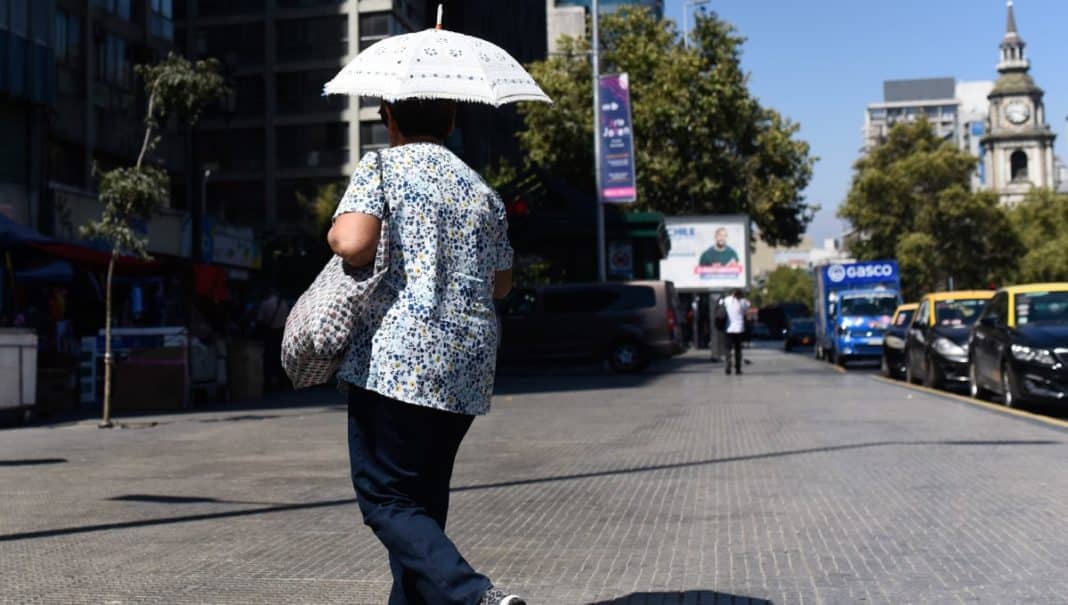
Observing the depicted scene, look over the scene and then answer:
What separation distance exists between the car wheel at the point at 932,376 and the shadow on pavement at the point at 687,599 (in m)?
16.2

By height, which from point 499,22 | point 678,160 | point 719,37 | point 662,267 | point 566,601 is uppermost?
point 499,22

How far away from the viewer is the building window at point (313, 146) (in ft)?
192

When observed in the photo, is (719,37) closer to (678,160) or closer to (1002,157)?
(678,160)

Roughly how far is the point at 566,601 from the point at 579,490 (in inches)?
134

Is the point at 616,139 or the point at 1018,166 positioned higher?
the point at 1018,166

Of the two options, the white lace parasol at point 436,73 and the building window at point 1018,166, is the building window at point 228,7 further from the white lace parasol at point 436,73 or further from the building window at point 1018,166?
the building window at point 1018,166

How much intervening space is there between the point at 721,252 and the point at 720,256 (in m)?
0.17

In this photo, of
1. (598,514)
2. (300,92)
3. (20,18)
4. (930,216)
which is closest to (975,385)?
(598,514)

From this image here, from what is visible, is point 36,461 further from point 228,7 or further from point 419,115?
point 228,7

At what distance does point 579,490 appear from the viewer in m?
8.37

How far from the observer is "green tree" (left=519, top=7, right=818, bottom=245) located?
51.4m

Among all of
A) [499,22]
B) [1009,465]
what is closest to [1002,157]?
[499,22]

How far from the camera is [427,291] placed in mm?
3676

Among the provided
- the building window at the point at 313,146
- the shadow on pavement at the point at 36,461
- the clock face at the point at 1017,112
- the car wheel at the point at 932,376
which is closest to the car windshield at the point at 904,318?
the car wheel at the point at 932,376
